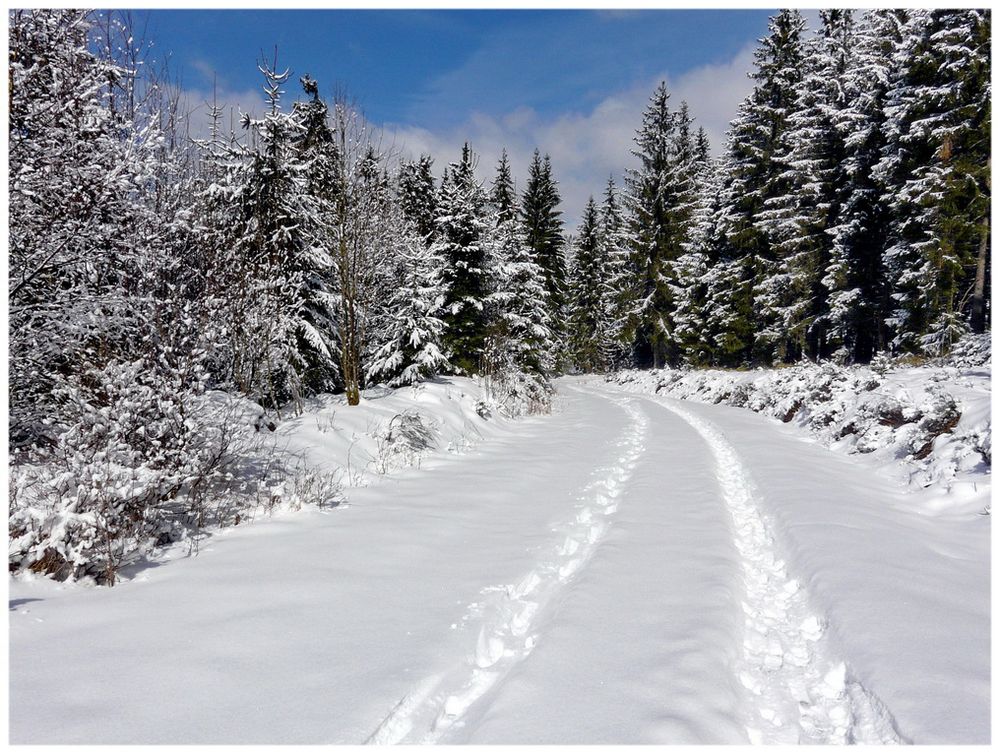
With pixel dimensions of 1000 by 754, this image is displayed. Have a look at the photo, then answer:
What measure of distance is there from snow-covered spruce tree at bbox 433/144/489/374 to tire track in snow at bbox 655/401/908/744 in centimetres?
1542

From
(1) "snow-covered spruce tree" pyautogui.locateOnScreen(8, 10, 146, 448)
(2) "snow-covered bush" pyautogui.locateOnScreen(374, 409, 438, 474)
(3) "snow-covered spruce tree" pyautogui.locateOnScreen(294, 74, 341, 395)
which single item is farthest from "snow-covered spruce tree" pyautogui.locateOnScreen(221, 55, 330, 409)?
(1) "snow-covered spruce tree" pyautogui.locateOnScreen(8, 10, 146, 448)

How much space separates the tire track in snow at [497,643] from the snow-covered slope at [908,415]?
531cm

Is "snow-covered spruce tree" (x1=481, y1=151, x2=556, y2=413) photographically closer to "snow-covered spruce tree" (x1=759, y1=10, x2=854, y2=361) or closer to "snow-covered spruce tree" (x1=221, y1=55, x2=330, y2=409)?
"snow-covered spruce tree" (x1=221, y1=55, x2=330, y2=409)

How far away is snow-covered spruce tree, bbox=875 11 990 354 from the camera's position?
1712 centimetres

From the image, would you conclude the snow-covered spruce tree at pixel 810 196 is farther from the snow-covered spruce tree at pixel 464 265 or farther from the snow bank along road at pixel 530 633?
the snow bank along road at pixel 530 633

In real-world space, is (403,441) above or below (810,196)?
below

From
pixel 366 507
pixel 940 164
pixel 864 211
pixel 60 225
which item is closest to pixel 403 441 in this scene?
pixel 366 507

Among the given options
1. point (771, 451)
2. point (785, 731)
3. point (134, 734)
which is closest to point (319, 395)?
point (771, 451)

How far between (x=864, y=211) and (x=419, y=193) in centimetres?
2092

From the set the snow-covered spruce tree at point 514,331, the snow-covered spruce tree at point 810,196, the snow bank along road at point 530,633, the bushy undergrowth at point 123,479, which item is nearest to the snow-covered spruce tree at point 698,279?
the snow-covered spruce tree at point 810,196

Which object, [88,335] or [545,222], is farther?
[545,222]

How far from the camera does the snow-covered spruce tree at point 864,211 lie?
866 inches

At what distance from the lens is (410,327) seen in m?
16.7

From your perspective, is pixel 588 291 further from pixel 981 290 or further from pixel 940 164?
pixel 981 290
